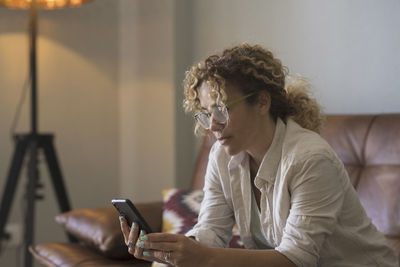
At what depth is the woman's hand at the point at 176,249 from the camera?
1363 mm

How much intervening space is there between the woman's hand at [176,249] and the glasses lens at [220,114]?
316 millimetres

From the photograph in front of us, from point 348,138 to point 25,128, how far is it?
67.9 inches

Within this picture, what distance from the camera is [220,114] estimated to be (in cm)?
152

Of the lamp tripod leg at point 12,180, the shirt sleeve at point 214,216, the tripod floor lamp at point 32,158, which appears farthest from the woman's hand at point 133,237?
the lamp tripod leg at point 12,180

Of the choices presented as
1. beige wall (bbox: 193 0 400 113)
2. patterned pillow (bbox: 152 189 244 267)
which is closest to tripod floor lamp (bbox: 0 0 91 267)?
patterned pillow (bbox: 152 189 244 267)

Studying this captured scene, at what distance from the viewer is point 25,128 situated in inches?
121

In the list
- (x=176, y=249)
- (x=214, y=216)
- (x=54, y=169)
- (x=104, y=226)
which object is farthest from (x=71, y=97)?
(x=176, y=249)

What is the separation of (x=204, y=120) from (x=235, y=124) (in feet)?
0.27

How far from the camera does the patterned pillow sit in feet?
6.88

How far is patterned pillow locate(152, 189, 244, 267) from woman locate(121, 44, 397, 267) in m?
0.39

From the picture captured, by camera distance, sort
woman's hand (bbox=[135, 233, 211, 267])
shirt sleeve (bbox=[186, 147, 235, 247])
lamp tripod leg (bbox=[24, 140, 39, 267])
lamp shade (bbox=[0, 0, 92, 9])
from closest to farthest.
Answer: woman's hand (bbox=[135, 233, 211, 267]) → shirt sleeve (bbox=[186, 147, 235, 247]) → lamp tripod leg (bbox=[24, 140, 39, 267]) → lamp shade (bbox=[0, 0, 92, 9])

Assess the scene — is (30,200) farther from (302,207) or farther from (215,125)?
(302,207)

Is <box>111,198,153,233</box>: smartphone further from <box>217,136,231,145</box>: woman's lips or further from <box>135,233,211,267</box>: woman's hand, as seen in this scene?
<box>217,136,231,145</box>: woman's lips

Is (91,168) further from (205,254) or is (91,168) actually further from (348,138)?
(205,254)
